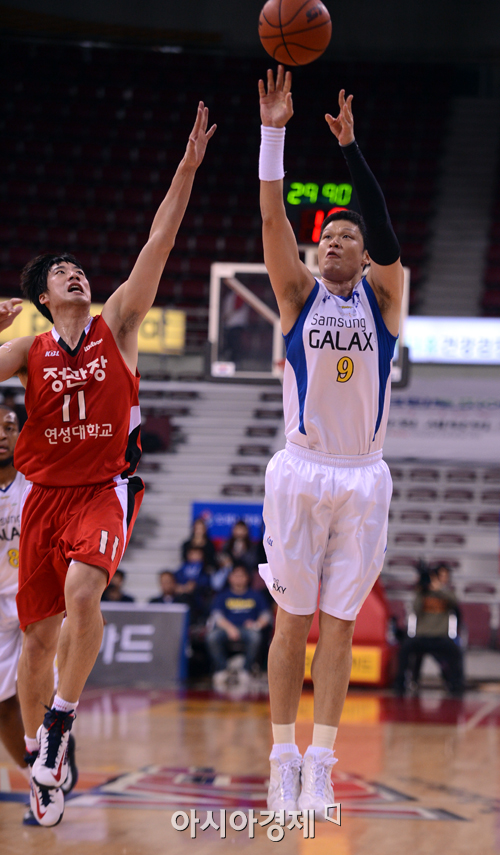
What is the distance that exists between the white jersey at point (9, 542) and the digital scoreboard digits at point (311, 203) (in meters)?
3.46

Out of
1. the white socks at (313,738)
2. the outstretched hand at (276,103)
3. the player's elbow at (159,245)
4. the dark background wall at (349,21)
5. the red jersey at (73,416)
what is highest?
the dark background wall at (349,21)

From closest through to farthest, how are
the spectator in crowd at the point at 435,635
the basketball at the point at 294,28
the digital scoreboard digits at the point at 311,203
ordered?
1. the basketball at the point at 294,28
2. the digital scoreboard digits at the point at 311,203
3. the spectator in crowd at the point at 435,635

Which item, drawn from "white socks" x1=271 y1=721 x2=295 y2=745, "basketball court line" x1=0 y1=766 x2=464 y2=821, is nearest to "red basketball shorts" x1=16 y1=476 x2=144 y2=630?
"white socks" x1=271 y1=721 x2=295 y2=745

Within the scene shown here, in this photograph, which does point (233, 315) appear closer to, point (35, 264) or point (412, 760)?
point (412, 760)

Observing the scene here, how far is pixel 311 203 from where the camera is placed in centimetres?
797

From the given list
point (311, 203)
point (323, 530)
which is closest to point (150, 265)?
point (323, 530)

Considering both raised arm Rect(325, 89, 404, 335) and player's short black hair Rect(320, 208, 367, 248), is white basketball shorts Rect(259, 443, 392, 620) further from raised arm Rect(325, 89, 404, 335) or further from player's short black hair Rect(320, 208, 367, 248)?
player's short black hair Rect(320, 208, 367, 248)

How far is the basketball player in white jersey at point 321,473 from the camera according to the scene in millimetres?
3916

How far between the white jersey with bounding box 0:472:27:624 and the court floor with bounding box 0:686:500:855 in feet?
3.98

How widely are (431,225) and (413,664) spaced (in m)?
10.5

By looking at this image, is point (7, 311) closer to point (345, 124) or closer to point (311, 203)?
point (345, 124)

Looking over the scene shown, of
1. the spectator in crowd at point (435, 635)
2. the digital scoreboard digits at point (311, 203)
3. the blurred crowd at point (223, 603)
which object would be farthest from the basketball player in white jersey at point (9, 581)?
the spectator in crowd at point (435, 635)

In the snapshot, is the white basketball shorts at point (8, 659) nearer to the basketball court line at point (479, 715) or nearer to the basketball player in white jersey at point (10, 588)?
the basketball player in white jersey at point (10, 588)

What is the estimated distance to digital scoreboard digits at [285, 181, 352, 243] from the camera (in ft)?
25.5
